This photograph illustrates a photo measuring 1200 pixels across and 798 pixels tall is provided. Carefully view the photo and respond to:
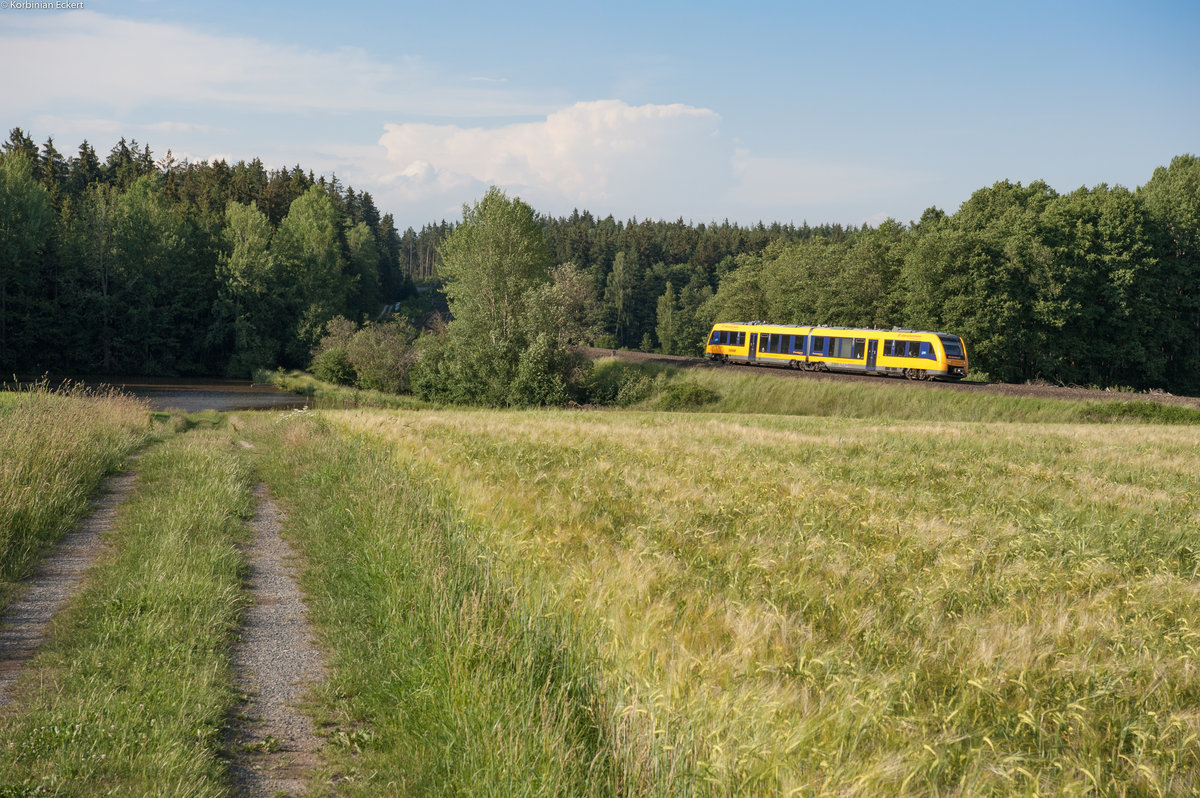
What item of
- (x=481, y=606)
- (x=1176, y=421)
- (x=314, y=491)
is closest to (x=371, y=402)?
(x=314, y=491)

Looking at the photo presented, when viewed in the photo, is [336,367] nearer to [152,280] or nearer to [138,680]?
[152,280]

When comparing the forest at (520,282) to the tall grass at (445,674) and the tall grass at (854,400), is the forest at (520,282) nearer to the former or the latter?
the tall grass at (854,400)

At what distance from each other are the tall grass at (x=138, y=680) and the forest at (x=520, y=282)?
3526 cm

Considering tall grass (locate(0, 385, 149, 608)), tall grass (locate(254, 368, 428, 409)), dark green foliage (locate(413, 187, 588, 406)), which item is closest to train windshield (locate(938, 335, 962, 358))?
dark green foliage (locate(413, 187, 588, 406))

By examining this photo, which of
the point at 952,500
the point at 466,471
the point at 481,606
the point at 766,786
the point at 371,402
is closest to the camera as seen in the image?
the point at 766,786

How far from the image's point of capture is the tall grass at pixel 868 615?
3.94 m

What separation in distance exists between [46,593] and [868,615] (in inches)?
311

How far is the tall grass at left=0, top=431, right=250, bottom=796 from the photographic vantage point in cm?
443

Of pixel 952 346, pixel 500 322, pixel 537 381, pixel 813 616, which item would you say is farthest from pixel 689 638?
pixel 500 322

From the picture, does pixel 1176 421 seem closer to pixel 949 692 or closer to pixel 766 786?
pixel 949 692

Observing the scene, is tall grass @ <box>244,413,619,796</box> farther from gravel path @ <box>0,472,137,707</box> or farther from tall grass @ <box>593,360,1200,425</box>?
tall grass @ <box>593,360,1200,425</box>

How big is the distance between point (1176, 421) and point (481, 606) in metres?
33.4

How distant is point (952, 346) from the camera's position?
128ft

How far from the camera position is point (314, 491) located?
1256 cm
